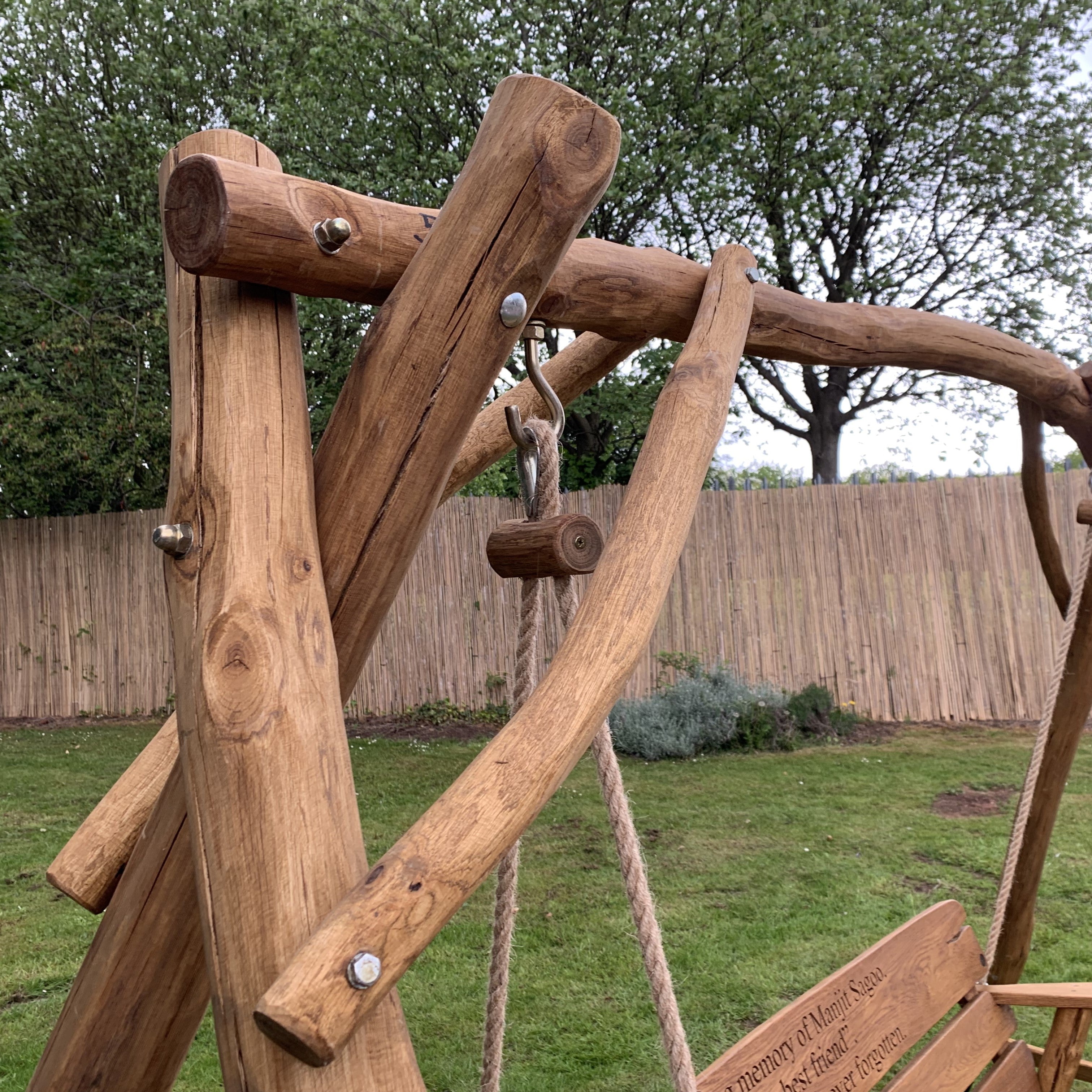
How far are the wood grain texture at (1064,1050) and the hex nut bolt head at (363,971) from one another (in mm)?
1903

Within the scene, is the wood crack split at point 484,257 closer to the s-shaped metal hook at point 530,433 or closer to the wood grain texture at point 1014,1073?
the s-shaped metal hook at point 530,433

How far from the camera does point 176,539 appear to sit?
1096mm

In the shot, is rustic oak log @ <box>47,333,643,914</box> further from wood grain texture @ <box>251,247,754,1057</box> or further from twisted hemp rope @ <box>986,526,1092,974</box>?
twisted hemp rope @ <box>986,526,1092,974</box>

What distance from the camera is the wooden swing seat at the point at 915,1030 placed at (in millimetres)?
1854

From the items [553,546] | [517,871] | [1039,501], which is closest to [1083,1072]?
[1039,501]

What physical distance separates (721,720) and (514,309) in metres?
6.19

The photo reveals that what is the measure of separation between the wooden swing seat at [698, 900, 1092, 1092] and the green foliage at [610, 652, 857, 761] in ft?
15.0

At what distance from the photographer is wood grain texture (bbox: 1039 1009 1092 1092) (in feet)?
7.21

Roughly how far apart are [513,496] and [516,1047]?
6.66m

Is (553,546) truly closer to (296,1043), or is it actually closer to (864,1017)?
(296,1043)

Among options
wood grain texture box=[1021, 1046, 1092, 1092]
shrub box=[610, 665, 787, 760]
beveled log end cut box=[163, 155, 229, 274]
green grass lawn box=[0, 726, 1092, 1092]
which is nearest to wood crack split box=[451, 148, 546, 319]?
beveled log end cut box=[163, 155, 229, 274]

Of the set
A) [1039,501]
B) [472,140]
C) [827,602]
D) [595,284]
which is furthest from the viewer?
[472,140]

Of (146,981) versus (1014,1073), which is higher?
(146,981)

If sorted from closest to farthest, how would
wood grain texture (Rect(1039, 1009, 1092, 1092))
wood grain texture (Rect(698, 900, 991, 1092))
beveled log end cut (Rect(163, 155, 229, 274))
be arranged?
beveled log end cut (Rect(163, 155, 229, 274)), wood grain texture (Rect(698, 900, 991, 1092)), wood grain texture (Rect(1039, 1009, 1092, 1092))
